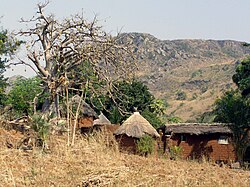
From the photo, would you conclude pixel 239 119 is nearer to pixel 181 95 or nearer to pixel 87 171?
pixel 87 171

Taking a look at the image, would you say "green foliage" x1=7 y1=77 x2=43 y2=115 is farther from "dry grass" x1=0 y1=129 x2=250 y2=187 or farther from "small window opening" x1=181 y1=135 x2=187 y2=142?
"small window opening" x1=181 y1=135 x2=187 y2=142

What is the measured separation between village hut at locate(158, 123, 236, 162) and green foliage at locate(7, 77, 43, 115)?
824cm

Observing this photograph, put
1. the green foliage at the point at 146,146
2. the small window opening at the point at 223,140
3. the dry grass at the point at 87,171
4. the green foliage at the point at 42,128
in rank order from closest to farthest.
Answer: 1. the dry grass at the point at 87,171
2. the green foliage at the point at 42,128
3. the green foliage at the point at 146,146
4. the small window opening at the point at 223,140

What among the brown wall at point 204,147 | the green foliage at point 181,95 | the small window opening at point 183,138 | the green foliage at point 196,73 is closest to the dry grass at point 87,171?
the brown wall at point 204,147

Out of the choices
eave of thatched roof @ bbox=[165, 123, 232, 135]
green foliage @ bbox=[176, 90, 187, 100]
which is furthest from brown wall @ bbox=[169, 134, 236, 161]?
green foliage @ bbox=[176, 90, 187, 100]

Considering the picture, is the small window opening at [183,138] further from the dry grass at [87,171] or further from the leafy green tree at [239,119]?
the dry grass at [87,171]

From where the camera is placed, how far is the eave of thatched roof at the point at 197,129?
25.5m

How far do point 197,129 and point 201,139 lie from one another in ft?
2.89

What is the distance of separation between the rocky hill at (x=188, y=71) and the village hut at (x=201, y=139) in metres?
28.6

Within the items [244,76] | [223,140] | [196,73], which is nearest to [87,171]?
[223,140]

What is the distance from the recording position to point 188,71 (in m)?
81.2

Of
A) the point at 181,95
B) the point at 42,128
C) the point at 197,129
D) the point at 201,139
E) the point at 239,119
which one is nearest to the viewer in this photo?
the point at 42,128

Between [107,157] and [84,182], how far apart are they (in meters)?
2.48

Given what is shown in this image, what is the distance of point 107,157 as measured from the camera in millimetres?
9039
